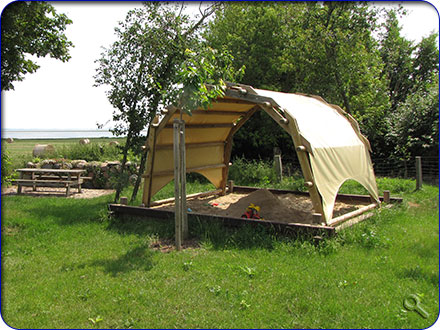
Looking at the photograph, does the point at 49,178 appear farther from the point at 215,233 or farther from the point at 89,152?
the point at 215,233

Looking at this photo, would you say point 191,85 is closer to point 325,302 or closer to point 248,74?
point 325,302

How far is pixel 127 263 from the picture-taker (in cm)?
578

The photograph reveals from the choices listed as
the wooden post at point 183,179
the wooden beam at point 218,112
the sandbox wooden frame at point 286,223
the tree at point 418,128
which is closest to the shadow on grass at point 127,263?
the wooden post at point 183,179

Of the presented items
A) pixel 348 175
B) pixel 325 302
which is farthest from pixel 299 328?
pixel 348 175

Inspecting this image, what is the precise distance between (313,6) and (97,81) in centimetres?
979

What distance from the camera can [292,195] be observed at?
432 inches

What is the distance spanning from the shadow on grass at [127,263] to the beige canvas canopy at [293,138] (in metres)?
2.66

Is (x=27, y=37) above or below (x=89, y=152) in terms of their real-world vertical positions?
above

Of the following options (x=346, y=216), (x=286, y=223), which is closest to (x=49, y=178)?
(x=286, y=223)

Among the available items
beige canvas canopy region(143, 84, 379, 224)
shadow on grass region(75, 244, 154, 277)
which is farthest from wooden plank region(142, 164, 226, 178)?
shadow on grass region(75, 244, 154, 277)

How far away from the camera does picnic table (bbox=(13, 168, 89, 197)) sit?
12.9m

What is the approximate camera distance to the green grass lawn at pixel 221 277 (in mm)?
4211

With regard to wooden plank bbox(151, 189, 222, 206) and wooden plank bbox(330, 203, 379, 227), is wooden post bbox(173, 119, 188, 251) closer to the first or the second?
wooden plank bbox(151, 189, 222, 206)

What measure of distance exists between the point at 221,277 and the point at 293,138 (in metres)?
2.90
